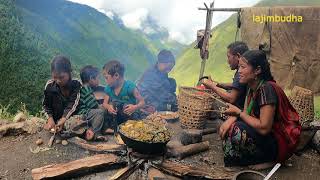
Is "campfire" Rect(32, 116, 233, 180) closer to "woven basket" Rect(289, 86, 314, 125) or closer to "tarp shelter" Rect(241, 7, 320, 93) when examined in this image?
"woven basket" Rect(289, 86, 314, 125)

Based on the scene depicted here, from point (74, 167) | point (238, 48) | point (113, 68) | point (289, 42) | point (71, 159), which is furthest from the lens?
point (289, 42)

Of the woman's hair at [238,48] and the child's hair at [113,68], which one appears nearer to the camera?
the woman's hair at [238,48]

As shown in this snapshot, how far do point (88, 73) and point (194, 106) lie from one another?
1.96 meters

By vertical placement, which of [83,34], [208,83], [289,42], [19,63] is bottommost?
[19,63]

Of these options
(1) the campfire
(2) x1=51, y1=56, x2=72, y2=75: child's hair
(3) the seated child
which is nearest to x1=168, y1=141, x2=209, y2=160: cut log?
(1) the campfire

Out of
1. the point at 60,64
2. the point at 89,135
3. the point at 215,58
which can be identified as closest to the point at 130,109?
the point at 89,135

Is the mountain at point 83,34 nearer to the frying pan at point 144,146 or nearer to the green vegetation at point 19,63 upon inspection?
the green vegetation at point 19,63

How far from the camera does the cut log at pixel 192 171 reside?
164 inches

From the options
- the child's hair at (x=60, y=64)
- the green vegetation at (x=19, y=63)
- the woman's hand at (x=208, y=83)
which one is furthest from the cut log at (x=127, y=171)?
the green vegetation at (x=19, y=63)

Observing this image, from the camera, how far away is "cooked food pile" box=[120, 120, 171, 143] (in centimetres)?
428

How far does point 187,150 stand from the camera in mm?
4762

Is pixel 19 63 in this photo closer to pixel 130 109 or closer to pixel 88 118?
pixel 88 118

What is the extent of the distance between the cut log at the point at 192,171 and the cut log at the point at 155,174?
78 millimetres

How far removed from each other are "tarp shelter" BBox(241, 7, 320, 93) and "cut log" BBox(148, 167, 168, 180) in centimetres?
512
